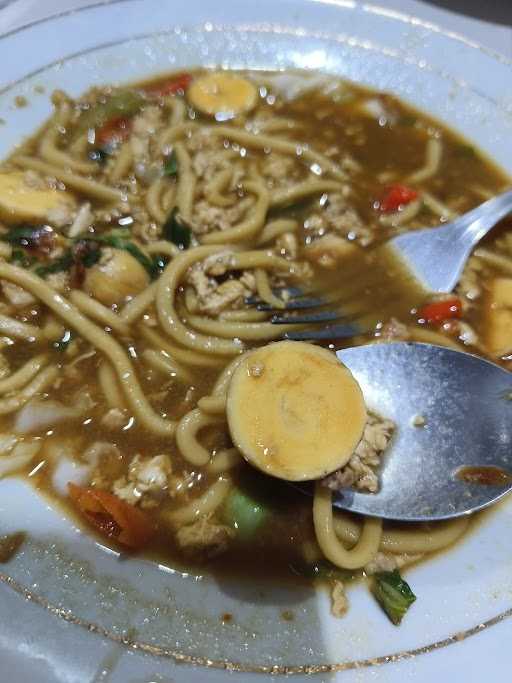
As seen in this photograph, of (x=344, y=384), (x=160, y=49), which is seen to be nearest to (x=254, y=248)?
(x=344, y=384)

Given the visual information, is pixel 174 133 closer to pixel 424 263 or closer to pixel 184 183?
pixel 184 183

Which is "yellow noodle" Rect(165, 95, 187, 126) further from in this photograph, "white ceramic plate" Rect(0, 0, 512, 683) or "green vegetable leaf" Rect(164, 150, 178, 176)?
"white ceramic plate" Rect(0, 0, 512, 683)

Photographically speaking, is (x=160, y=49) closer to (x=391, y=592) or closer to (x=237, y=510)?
(x=237, y=510)

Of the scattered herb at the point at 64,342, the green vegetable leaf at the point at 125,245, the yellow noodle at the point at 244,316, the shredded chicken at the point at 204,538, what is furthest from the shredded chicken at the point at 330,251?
the shredded chicken at the point at 204,538

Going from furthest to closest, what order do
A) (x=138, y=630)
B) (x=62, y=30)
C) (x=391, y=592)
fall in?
(x=62, y=30) → (x=391, y=592) → (x=138, y=630)

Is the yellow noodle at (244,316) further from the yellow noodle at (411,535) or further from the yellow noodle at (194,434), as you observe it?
the yellow noodle at (411,535)

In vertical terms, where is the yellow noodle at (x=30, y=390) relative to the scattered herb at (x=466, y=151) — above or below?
below
